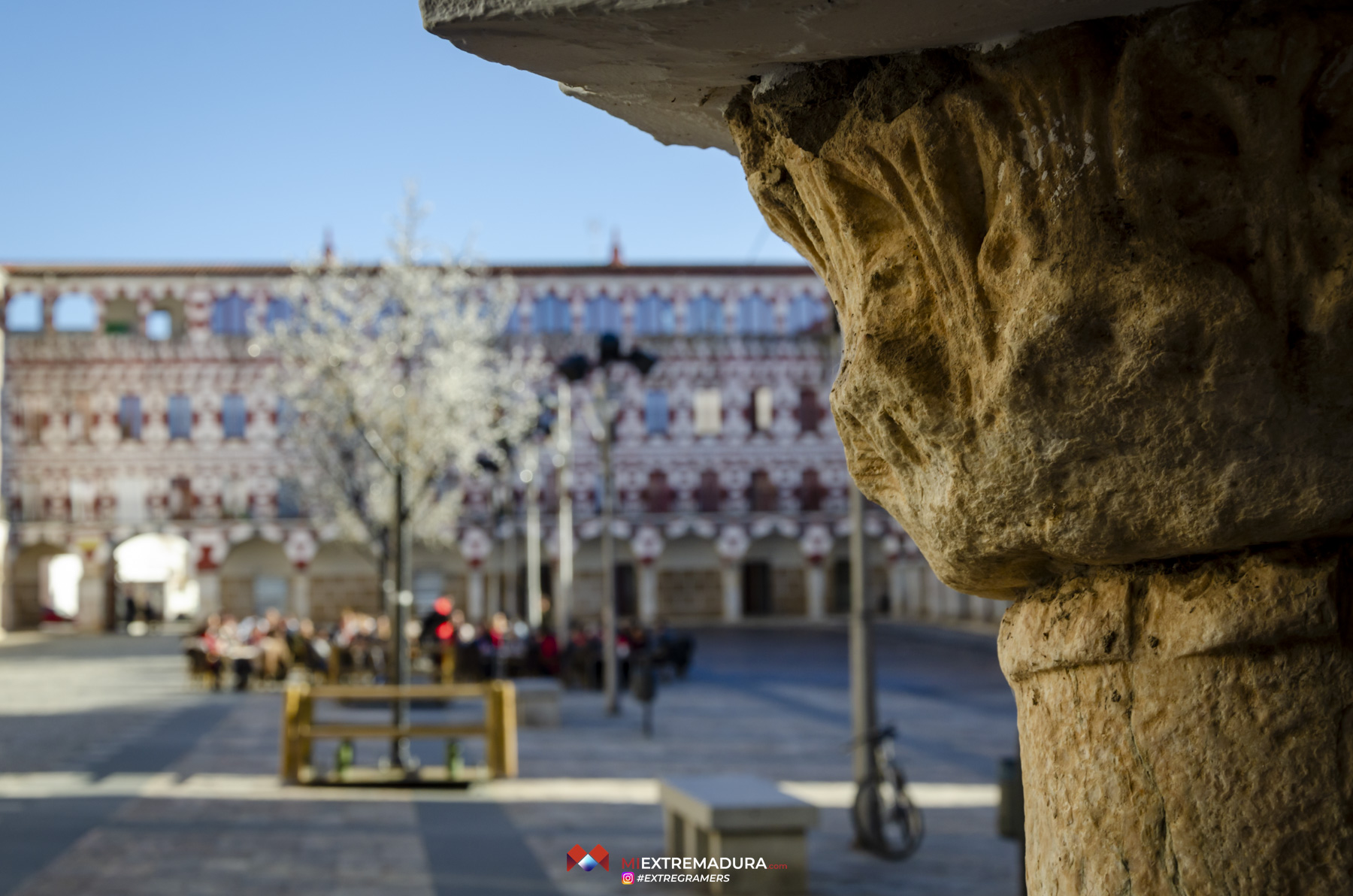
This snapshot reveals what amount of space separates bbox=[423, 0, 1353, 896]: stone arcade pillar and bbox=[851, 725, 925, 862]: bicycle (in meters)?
6.89

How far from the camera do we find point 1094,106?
182cm

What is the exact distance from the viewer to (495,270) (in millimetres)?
49781

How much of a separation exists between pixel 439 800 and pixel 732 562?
3886 centimetres

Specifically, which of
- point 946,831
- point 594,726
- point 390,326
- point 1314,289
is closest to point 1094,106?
point 1314,289

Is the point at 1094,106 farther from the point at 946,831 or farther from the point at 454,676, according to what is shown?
the point at 454,676

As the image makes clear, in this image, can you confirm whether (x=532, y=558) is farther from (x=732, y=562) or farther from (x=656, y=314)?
(x=656, y=314)

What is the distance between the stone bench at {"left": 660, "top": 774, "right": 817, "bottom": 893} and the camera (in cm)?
743

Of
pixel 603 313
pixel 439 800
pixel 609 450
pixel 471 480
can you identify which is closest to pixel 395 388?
pixel 609 450

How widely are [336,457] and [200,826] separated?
2260cm

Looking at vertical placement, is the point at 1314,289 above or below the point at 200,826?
above

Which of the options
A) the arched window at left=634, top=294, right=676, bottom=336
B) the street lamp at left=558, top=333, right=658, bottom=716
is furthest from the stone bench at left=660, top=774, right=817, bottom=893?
the arched window at left=634, top=294, right=676, bottom=336

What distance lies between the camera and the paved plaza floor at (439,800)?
8.15m

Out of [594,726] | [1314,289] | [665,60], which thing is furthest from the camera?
[594,726]
